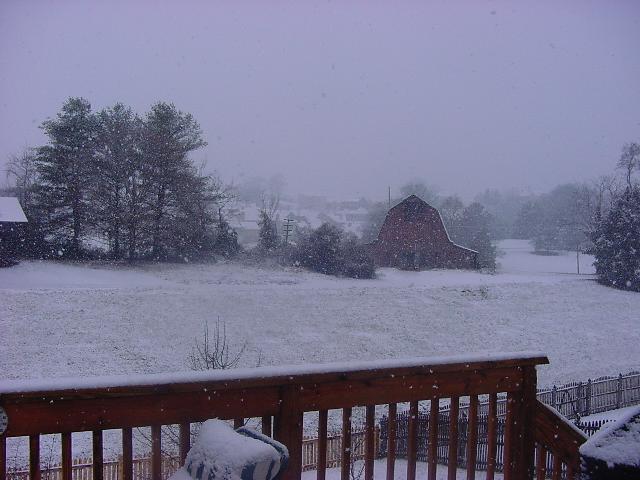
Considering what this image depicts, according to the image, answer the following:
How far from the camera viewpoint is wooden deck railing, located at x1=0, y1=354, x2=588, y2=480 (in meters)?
1.38

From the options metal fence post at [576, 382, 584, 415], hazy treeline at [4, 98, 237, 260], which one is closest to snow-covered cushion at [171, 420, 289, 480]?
metal fence post at [576, 382, 584, 415]

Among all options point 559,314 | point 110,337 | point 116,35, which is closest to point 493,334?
point 559,314

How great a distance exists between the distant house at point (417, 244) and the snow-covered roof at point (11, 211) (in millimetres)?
15341

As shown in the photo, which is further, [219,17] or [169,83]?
[219,17]

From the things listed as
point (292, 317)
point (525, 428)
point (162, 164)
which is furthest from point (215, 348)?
point (162, 164)

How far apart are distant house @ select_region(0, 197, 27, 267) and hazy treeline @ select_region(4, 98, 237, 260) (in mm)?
609

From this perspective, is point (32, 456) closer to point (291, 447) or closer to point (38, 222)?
point (291, 447)

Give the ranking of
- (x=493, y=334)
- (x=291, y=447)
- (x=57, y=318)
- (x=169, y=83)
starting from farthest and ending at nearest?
1. (x=169, y=83)
2. (x=493, y=334)
3. (x=57, y=318)
4. (x=291, y=447)

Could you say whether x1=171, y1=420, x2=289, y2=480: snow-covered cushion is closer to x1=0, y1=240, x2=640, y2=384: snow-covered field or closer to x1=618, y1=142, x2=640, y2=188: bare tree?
x1=0, y1=240, x2=640, y2=384: snow-covered field

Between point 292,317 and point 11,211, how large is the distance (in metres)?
12.6

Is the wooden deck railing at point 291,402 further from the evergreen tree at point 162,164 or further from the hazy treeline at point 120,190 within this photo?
the evergreen tree at point 162,164

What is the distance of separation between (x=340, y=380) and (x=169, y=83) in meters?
76.6

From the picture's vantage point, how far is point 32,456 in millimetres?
1414

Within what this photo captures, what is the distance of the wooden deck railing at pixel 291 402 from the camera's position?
1378 millimetres
